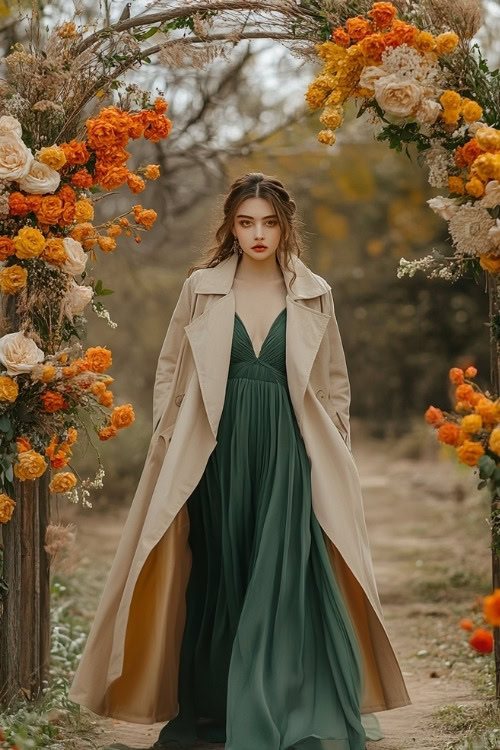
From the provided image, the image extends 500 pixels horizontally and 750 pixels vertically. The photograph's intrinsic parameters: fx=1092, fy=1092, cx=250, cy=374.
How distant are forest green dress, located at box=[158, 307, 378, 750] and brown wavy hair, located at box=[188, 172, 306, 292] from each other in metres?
0.30

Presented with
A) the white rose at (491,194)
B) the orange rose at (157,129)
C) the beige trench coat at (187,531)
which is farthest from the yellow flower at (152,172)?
the white rose at (491,194)

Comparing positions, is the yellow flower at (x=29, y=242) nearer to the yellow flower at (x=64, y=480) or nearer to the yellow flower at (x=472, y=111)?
the yellow flower at (x=64, y=480)

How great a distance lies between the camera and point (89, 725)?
4668 millimetres

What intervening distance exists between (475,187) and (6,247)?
174 cm

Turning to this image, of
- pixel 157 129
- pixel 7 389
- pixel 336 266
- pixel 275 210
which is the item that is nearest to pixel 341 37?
pixel 275 210

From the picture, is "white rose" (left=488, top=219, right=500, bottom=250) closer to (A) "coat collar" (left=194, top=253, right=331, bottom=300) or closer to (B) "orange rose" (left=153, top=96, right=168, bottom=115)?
(A) "coat collar" (left=194, top=253, right=331, bottom=300)

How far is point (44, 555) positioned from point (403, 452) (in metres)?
10.3

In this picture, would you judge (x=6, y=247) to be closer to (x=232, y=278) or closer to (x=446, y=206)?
(x=232, y=278)

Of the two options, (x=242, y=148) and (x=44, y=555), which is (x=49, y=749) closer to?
(x=44, y=555)

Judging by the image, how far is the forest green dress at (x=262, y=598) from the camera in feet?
13.0

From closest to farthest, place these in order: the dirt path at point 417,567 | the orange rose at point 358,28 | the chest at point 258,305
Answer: the orange rose at point 358,28, the chest at point 258,305, the dirt path at point 417,567

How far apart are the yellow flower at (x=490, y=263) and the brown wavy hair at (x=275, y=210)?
2.68 feet

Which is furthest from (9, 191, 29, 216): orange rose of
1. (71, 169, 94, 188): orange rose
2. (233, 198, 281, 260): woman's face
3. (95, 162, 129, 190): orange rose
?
(233, 198, 281, 260): woman's face

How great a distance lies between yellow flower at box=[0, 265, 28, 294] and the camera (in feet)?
13.6
